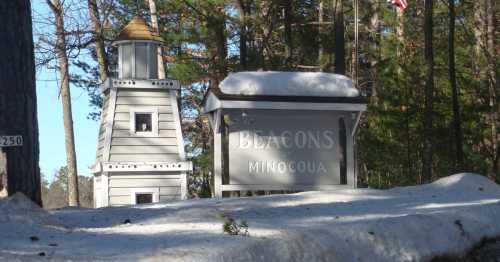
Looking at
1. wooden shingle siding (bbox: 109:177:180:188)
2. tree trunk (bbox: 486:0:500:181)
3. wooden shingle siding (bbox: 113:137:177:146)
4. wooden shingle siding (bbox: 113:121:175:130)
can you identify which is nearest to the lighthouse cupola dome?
wooden shingle siding (bbox: 113:121:175:130)

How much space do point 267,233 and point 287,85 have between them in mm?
8931

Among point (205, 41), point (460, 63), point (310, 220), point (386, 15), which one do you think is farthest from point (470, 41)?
point (310, 220)

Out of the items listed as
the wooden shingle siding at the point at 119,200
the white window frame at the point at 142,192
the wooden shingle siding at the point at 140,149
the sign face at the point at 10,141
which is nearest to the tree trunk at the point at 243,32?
the wooden shingle siding at the point at 140,149

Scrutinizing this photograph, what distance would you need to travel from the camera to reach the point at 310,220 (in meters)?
8.05

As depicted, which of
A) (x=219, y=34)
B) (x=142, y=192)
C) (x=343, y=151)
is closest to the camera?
(x=343, y=151)

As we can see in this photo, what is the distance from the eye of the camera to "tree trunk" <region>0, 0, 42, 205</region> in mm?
8594

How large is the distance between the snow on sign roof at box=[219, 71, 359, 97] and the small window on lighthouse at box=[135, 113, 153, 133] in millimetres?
5520

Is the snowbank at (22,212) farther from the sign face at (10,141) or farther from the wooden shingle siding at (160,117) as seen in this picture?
the wooden shingle siding at (160,117)

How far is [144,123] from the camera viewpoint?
66.6ft

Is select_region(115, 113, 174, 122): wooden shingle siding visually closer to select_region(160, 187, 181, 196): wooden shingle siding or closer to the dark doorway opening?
select_region(160, 187, 181, 196): wooden shingle siding

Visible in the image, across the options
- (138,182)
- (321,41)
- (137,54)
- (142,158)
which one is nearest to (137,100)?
(137,54)

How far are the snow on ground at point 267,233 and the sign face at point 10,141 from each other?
905 millimetres

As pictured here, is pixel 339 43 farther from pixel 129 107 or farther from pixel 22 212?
pixel 22 212

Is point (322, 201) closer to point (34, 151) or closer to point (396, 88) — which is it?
point (34, 151)
